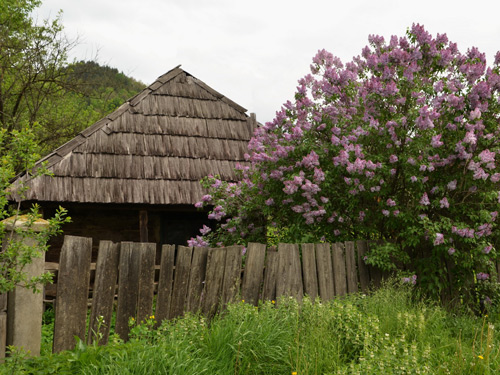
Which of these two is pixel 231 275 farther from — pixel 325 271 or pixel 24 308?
pixel 24 308

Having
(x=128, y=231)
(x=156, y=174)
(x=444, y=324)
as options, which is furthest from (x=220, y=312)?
(x=128, y=231)

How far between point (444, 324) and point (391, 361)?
6.11 feet

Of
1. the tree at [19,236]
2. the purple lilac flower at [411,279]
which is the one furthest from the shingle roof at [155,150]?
the tree at [19,236]

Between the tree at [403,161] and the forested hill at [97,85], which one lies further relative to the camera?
the forested hill at [97,85]

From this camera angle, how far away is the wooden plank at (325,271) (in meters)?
5.79

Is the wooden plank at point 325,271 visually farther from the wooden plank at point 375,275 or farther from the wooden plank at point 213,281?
the wooden plank at point 213,281

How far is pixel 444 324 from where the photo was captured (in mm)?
5043

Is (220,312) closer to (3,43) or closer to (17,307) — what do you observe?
(17,307)

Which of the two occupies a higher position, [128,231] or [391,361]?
[128,231]

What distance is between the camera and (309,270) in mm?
5719

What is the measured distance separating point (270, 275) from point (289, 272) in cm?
25

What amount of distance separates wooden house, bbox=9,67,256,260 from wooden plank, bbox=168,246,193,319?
5.35 meters

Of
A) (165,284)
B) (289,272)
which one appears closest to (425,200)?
(289,272)

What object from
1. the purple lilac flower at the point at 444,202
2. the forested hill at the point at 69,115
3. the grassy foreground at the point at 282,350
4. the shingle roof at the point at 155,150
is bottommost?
the grassy foreground at the point at 282,350
